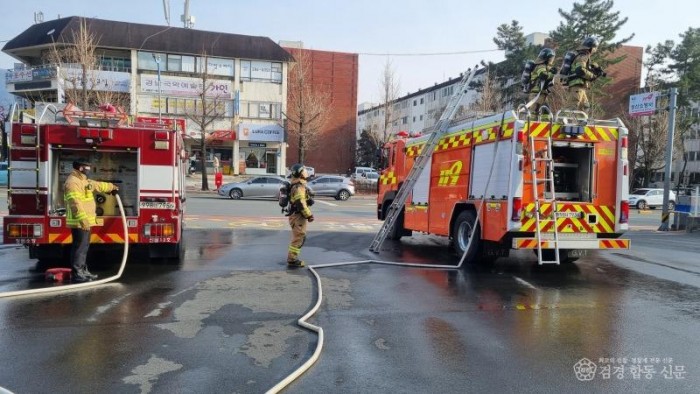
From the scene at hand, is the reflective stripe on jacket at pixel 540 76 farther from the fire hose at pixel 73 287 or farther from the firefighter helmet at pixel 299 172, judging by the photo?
the fire hose at pixel 73 287

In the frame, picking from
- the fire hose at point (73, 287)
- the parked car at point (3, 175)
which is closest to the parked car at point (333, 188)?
the parked car at point (3, 175)

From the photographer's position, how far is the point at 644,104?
19422mm

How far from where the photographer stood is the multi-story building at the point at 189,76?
40188 millimetres

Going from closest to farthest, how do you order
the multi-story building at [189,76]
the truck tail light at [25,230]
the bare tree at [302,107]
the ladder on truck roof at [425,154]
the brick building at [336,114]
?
the truck tail light at [25,230]
the ladder on truck roof at [425,154]
the bare tree at [302,107]
the multi-story building at [189,76]
the brick building at [336,114]

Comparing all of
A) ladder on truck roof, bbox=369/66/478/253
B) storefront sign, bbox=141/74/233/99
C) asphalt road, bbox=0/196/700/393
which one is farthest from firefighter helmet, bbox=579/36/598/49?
storefront sign, bbox=141/74/233/99

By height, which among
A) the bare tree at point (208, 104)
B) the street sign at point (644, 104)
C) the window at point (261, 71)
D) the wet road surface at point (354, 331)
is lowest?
the wet road surface at point (354, 331)

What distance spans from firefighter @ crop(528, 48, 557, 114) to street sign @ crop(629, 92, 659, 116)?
39.3ft

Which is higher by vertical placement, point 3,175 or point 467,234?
point 3,175

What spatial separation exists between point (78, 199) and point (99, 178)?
1.61 m

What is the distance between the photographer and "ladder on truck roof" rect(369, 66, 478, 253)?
35.1 ft

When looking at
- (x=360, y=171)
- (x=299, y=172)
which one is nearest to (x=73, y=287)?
(x=299, y=172)

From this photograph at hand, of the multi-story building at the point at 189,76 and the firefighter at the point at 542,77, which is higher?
the multi-story building at the point at 189,76

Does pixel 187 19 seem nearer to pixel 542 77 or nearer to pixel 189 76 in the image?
pixel 189 76

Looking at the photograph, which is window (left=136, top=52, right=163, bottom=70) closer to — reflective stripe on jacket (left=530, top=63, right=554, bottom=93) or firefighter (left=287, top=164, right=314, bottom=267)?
firefighter (left=287, top=164, right=314, bottom=267)
